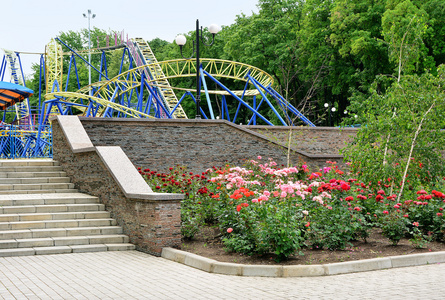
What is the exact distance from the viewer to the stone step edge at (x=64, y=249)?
373 inches

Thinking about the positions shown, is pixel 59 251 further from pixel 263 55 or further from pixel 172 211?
pixel 263 55

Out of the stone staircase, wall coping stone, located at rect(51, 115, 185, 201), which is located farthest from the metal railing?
the stone staircase

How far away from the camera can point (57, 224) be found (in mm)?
10734

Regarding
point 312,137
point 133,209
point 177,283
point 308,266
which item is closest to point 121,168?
point 133,209

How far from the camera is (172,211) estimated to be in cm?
955

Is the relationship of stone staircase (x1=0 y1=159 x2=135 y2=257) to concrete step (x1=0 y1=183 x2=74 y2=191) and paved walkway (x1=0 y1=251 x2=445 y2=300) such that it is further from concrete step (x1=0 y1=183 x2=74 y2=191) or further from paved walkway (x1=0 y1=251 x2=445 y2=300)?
paved walkway (x1=0 y1=251 x2=445 y2=300)

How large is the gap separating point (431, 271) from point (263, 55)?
38484 millimetres

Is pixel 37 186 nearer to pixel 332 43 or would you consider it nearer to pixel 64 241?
pixel 64 241

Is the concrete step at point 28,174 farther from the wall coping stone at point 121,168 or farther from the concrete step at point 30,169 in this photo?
the wall coping stone at point 121,168

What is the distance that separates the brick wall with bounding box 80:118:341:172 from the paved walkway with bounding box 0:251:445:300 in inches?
330

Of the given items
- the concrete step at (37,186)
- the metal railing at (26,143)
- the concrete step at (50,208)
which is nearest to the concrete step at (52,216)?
the concrete step at (50,208)

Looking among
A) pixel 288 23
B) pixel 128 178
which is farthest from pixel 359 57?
pixel 128 178

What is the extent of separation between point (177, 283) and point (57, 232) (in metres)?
4.05

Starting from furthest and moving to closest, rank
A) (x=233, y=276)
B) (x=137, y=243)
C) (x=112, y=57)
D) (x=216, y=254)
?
(x=112, y=57) → (x=137, y=243) → (x=216, y=254) → (x=233, y=276)
